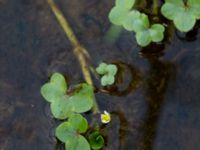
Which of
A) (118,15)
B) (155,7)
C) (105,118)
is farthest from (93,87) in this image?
(155,7)

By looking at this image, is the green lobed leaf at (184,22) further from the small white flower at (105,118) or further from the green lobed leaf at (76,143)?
the green lobed leaf at (76,143)

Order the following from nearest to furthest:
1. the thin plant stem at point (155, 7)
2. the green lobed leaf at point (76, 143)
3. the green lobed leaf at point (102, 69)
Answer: the green lobed leaf at point (76, 143)
the green lobed leaf at point (102, 69)
the thin plant stem at point (155, 7)

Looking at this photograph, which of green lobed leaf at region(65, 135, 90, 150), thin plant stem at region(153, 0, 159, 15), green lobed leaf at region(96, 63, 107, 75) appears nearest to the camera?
green lobed leaf at region(65, 135, 90, 150)

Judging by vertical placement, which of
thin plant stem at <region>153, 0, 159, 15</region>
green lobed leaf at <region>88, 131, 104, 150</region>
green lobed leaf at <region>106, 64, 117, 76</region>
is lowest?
green lobed leaf at <region>88, 131, 104, 150</region>

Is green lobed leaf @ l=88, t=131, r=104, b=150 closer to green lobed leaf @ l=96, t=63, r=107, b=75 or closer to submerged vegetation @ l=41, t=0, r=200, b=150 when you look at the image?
submerged vegetation @ l=41, t=0, r=200, b=150

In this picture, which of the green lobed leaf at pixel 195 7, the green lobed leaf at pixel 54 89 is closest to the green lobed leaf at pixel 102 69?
the green lobed leaf at pixel 54 89

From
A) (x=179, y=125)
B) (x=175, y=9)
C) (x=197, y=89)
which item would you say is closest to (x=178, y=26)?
(x=175, y=9)

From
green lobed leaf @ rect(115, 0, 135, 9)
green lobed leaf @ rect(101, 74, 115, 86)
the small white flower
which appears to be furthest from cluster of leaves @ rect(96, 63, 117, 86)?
green lobed leaf @ rect(115, 0, 135, 9)
